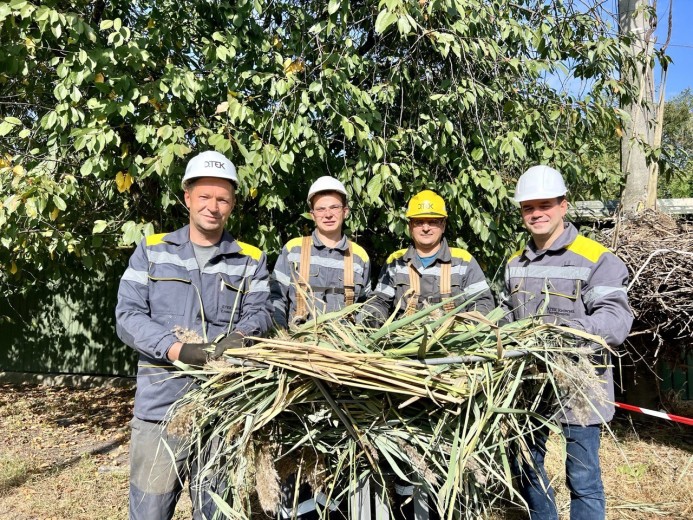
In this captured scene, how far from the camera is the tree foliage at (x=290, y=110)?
312cm

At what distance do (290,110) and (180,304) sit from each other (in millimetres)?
1432

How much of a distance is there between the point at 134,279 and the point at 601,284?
201cm

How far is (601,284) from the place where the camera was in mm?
2473

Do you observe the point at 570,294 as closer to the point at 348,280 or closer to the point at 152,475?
the point at 348,280

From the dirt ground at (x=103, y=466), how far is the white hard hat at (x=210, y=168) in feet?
7.15

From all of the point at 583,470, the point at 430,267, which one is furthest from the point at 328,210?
the point at 583,470

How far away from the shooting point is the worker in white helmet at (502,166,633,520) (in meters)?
2.43

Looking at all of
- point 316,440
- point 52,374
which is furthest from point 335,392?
point 52,374

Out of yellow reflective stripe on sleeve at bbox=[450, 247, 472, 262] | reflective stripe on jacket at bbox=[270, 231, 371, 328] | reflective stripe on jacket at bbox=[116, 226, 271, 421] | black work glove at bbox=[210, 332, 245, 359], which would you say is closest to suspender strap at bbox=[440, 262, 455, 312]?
yellow reflective stripe on sleeve at bbox=[450, 247, 472, 262]

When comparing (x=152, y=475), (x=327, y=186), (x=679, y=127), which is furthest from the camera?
(x=679, y=127)

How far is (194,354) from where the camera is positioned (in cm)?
198

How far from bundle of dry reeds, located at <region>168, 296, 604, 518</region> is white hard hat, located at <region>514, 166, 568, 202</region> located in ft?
2.80

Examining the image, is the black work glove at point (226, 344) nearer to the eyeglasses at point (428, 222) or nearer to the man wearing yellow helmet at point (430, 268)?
the man wearing yellow helmet at point (430, 268)

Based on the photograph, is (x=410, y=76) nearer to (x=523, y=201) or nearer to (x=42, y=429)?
(x=523, y=201)
